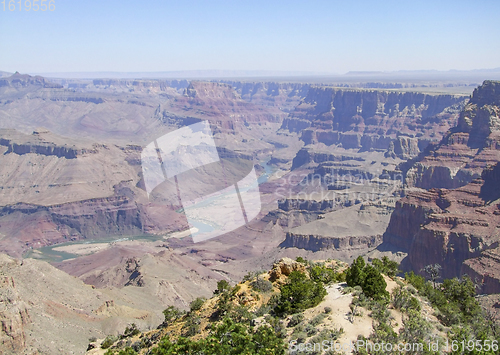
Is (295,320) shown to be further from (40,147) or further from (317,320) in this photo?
(40,147)

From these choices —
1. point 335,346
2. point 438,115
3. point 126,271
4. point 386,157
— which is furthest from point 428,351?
point 438,115

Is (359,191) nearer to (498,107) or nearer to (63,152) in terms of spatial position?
(498,107)

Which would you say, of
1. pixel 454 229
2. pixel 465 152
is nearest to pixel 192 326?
pixel 454 229

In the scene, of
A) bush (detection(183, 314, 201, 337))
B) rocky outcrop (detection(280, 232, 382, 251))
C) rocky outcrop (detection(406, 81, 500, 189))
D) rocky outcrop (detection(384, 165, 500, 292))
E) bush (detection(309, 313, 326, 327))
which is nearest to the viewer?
bush (detection(309, 313, 326, 327))

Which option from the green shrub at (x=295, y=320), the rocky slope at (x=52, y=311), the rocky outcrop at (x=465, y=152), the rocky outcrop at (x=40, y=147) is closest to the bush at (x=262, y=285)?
the green shrub at (x=295, y=320)

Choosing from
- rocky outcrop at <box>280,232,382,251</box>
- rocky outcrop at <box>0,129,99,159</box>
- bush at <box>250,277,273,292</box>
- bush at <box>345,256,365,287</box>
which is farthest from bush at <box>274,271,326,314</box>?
rocky outcrop at <box>0,129,99,159</box>

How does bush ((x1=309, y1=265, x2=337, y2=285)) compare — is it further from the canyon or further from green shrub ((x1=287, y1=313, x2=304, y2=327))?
the canyon
